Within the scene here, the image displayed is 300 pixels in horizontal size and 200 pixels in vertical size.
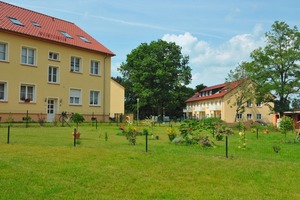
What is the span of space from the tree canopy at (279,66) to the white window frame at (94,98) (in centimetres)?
2648

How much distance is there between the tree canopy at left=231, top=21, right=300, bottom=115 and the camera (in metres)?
51.7

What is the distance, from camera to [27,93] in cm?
3133

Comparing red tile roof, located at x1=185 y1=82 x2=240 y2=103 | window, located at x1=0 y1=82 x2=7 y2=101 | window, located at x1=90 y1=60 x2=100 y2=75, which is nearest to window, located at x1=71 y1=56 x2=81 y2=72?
window, located at x1=90 y1=60 x2=100 y2=75

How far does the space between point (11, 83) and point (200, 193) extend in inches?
1036

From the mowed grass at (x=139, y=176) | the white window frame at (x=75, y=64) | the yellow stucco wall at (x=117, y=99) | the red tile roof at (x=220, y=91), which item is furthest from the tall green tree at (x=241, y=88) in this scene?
the mowed grass at (x=139, y=176)

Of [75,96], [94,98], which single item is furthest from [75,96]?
[94,98]

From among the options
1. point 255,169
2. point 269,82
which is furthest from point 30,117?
point 269,82

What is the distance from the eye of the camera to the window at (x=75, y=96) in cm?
3497

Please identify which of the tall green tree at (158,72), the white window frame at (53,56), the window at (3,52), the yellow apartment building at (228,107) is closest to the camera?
the window at (3,52)

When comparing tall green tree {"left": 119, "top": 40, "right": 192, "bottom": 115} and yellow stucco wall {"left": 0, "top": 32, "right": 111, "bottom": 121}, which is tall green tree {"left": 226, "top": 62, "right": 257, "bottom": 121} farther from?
yellow stucco wall {"left": 0, "top": 32, "right": 111, "bottom": 121}

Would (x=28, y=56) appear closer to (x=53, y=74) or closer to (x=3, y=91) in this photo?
(x=53, y=74)

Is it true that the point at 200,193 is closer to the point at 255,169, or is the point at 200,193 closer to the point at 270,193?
the point at 270,193

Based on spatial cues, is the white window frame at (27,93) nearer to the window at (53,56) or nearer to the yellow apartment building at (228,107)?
the window at (53,56)

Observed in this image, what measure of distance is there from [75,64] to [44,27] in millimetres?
4548
